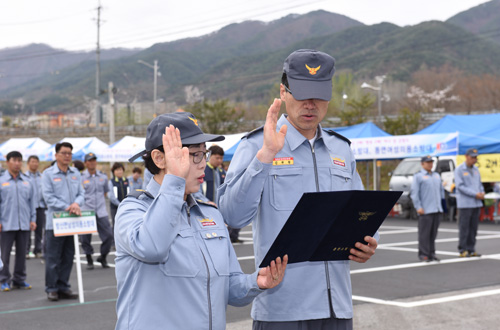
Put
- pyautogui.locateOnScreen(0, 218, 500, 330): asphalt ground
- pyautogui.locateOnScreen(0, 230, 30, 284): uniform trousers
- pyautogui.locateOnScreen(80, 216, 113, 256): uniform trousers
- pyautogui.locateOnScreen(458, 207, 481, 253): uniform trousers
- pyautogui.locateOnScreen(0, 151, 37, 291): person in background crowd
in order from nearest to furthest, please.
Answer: pyautogui.locateOnScreen(0, 218, 500, 330): asphalt ground
pyautogui.locateOnScreen(0, 230, 30, 284): uniform trousers
pyautogui.locateOnScreen(0, 151, 37, 291): person in background crowd
pyautogui.locateOnScreen(80, 216, 113, 256): uniform trousers
pyautogui.locateOnScreen(458, 207, 481, 253): uniform trousers

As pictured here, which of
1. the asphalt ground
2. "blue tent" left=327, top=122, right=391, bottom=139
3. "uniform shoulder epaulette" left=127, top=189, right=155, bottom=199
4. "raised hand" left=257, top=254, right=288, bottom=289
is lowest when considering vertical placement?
the asphalt ground

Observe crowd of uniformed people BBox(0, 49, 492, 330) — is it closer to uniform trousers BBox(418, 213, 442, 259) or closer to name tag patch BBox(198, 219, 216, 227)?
name tag patch BBox(198, 219, 216, 227)

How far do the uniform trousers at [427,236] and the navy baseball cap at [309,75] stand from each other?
962 cm

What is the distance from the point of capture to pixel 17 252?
10102 millimetres

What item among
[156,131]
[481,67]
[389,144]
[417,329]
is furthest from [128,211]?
[481,67]

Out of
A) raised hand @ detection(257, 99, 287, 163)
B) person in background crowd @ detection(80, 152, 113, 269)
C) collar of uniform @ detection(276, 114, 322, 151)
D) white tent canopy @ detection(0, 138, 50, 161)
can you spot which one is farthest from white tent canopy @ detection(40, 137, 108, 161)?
raised hand @ detection(257, 99, 287, 163)

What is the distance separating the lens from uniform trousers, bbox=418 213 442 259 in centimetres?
1221

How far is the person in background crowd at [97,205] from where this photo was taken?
12.5 metres

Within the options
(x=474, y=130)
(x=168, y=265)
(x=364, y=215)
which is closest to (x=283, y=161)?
(x=364, y=215)

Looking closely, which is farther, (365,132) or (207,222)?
(365,132)

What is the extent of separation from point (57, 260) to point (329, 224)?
7069 mm

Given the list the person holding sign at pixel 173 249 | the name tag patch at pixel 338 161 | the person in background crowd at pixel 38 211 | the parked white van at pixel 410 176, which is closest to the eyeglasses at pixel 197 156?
the person holding sign at pixel 173 249

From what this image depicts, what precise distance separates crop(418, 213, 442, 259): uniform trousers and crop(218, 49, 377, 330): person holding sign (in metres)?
9.40

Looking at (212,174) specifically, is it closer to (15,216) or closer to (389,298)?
(15,216)
